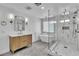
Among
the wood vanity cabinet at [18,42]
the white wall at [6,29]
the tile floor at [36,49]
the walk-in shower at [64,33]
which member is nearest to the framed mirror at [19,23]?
the white wall at [6,29]

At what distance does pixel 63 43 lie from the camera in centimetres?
188

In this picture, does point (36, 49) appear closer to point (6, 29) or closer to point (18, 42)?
point (18, 42)

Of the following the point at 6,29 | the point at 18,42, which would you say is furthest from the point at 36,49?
the point at 6,29

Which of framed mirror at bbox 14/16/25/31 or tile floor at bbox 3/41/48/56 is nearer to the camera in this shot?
tile floor at bbox 3/41/48/56

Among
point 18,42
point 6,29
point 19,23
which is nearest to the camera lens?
point 6,29

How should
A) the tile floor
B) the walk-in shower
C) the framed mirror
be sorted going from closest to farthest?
the walk-in shower
the tile floor
the framed mirror

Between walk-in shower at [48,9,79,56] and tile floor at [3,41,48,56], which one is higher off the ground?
walk-in shower at [48,9,79,56]

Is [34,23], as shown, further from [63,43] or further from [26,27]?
[63,43]

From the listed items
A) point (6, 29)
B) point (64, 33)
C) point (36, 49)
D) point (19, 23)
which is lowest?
point (36, 49)

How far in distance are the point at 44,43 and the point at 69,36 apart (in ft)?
2.51

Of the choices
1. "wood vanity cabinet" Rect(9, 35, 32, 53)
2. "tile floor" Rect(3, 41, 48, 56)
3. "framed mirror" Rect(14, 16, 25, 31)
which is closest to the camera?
"tile floor" Rect(3, 41, 48, 56)

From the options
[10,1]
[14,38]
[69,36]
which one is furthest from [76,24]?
[14,38]

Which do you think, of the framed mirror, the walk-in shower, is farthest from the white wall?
the walk-in shower

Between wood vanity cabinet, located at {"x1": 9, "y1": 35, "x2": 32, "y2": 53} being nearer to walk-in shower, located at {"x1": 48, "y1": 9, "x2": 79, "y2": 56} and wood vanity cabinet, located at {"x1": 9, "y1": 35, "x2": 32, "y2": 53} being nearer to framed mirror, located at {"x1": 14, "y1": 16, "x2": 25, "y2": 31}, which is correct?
framed mirror, located at {"x1": 14, "y1": 16, "x2": 25, "y2": 31}
